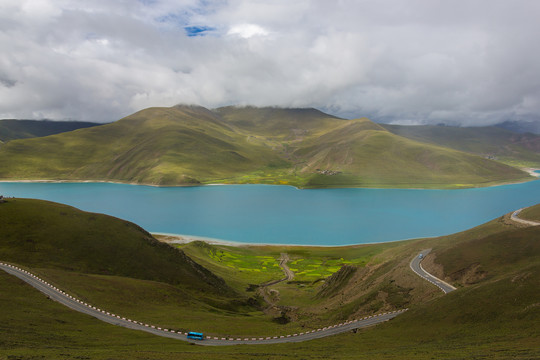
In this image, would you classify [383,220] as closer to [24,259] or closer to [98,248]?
[98,248]

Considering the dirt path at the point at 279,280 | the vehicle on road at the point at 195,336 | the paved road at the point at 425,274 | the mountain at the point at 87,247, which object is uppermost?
the mountain at the point at 87,247

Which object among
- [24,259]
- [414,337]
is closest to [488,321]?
[414,337]

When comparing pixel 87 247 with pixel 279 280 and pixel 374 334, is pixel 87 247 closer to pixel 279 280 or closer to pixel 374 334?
pixel 279 280

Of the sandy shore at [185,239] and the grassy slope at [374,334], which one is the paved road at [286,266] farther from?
the grassy slope at [374,334]

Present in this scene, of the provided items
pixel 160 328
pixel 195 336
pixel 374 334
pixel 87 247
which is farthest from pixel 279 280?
pixel 195 336

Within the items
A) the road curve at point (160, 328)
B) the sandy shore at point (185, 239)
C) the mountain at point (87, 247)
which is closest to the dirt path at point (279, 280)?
the mountain at point (87, 247)
